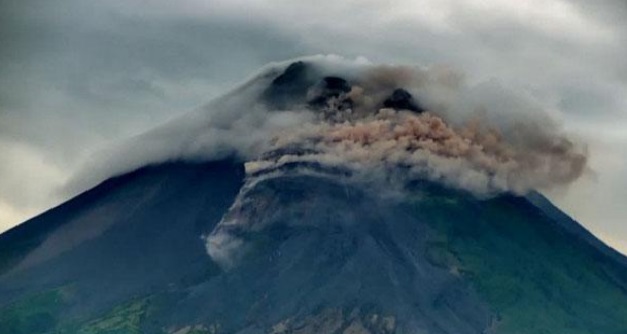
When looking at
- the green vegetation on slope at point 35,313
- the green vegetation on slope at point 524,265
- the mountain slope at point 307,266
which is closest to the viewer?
the mountain slope at point 307,266

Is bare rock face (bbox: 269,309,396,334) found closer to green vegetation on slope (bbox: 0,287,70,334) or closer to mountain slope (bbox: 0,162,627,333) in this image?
mountain slope (bbox: 0,162,627,333)

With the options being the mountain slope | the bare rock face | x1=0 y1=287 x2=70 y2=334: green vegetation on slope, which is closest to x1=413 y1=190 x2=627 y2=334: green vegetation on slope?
the mountain slope

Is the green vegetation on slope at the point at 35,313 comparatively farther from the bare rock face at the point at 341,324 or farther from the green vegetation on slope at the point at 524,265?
the green vegetation on slope at the point at 524,265

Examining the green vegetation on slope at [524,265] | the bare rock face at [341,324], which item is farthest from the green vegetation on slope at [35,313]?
the green vegetation on slope at [524,265]

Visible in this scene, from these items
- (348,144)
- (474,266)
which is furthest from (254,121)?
(474,266)

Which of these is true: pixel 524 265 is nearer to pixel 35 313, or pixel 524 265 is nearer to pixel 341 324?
pixel 341 324

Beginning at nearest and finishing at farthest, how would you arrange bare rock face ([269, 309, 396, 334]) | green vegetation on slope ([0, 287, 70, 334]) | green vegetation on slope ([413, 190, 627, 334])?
1. bare rock face ([269, 309, 396, 334])
2. green vegetation on slope ([0, 287, 70, 334])
3. green vegetation on slope ([413, 190, 627, 334])
